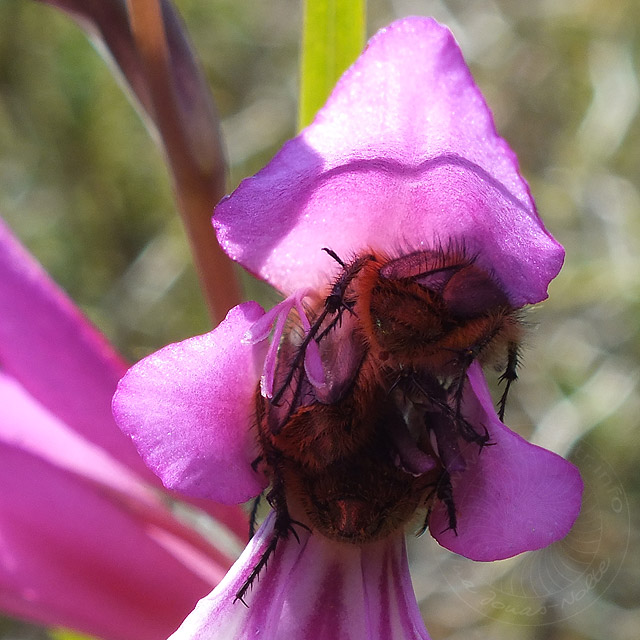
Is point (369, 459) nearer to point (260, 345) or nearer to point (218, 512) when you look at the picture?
point (260, 345)

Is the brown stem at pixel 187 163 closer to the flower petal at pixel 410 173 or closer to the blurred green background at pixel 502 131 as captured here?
the flower petal at pixel 410 173

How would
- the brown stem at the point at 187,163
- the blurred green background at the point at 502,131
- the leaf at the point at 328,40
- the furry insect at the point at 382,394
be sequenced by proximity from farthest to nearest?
the blurred green background at the point at 502,131 < the leaf at the point at 328,40 < the brown stem at the point at 187,163 < the furry insect at the point at 382,394

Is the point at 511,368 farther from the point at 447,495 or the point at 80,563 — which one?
the point at 80,563

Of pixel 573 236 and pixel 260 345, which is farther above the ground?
pixel 260 345

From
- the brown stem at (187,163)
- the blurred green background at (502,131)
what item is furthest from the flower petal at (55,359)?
the blurred green background at (502,131)

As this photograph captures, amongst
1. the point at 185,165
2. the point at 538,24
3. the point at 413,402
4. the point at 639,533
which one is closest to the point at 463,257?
the point at 413,402

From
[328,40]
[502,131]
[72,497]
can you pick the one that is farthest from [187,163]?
[502,131]

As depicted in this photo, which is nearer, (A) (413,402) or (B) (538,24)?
(A) (413,402)
